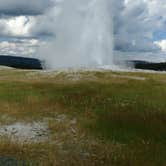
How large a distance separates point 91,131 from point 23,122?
17.3 feet

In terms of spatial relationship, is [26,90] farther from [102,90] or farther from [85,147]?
[85,147]

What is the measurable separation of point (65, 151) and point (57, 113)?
405 inches

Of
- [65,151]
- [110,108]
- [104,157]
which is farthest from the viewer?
[110,108]

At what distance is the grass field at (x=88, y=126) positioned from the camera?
19.2 metres

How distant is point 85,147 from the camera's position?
21453 millimetres

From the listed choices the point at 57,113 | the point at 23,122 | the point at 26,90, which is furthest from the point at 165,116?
the point at 26,90

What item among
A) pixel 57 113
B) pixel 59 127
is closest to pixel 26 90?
pixel 57 113

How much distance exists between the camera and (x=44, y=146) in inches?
846

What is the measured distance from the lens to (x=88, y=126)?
1035 inches

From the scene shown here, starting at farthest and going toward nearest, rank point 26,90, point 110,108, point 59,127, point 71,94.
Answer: point 26,90 → point 71,94 → point 110,108 → point 59,127

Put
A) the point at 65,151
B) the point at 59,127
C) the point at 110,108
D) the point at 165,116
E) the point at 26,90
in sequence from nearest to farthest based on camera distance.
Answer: the point at 65,151, the point at 59,127, the point at 165,116, the point at 110,108, the point at 26,90

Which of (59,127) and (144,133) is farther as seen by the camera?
(59,127)

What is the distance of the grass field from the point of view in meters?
19.2

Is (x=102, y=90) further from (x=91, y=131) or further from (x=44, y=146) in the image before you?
(x=44, y=146)
